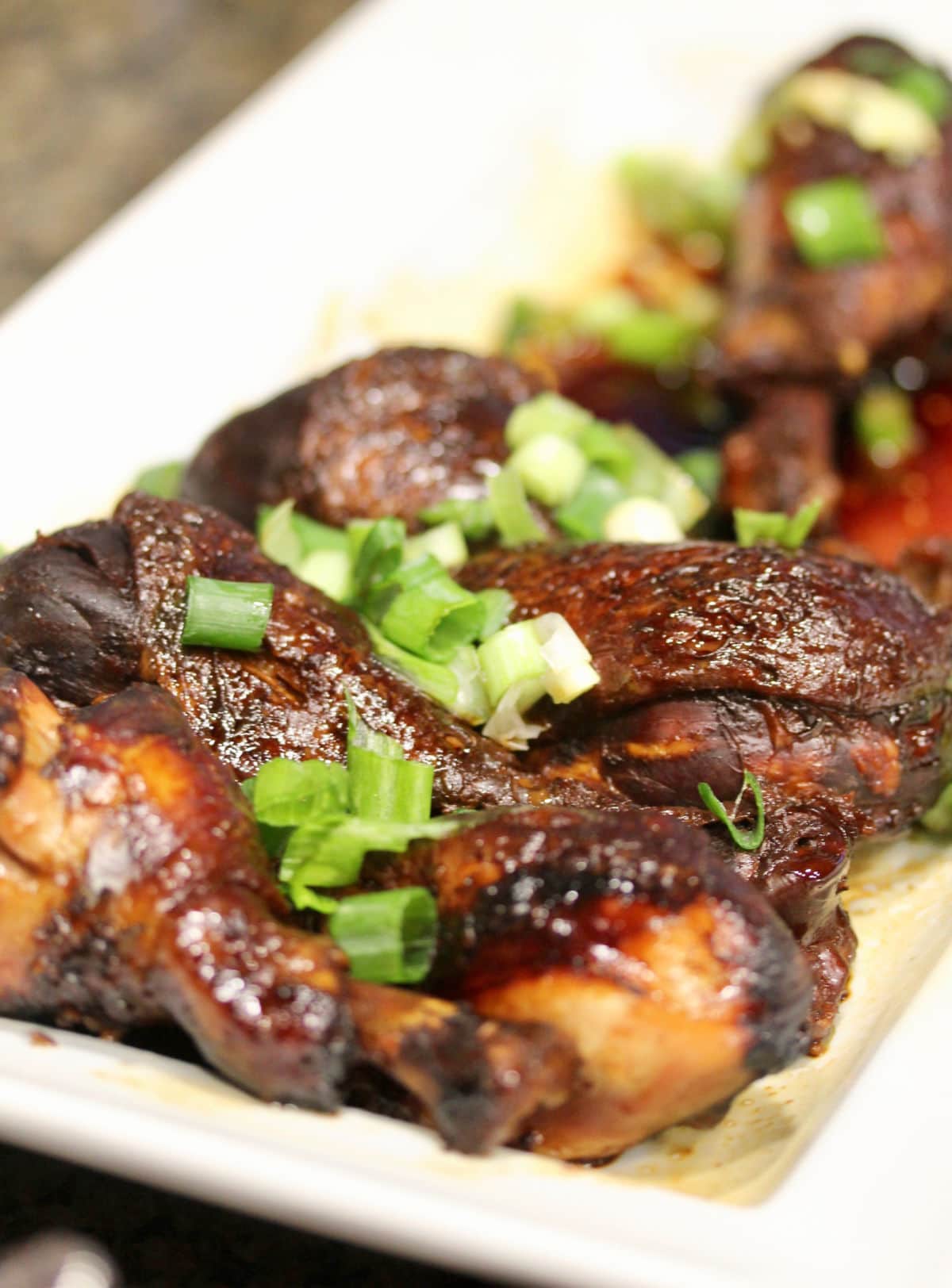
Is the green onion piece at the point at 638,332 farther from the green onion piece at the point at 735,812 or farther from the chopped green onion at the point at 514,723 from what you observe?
the green onion piece at the point at 735,812

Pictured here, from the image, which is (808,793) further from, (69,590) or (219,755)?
(69,590)

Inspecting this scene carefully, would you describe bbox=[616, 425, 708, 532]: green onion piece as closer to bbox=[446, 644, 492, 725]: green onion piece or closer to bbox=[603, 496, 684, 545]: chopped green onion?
bbox=[603, 496, 684, 545]: chopped green onion

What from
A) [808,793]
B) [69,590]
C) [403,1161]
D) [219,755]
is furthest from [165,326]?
[403,1161]

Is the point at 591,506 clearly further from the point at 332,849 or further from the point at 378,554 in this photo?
the point at 332,849

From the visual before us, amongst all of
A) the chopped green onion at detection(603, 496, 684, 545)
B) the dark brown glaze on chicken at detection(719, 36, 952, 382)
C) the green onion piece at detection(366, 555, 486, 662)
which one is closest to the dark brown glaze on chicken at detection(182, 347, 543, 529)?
the chopped green onion at detection(603, 496, 684, 545)

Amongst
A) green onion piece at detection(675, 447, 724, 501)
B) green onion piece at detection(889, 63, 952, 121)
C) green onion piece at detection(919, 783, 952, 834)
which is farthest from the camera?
green onion piece at detection(889, 63, 952, 121)

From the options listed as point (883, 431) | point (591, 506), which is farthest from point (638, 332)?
point (591, 506)
